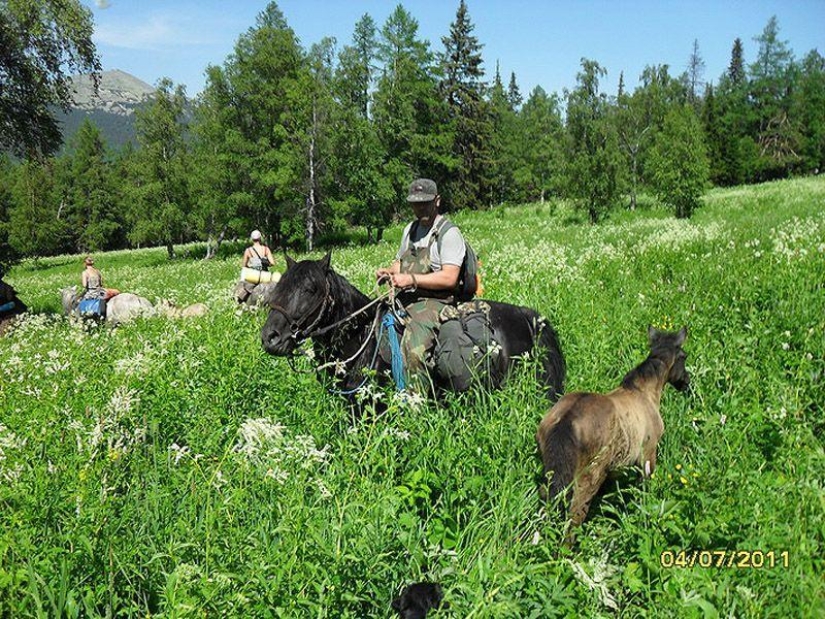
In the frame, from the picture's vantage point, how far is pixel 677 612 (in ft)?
9.31

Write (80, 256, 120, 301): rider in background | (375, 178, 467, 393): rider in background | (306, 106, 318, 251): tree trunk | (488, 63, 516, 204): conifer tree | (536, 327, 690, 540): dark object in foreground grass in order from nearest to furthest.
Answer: (536, 327, 690, 540): dark object in foreground grass
(375, 178, 467, 393): rider in background
(80, 256, 120, 301): rider in background
(306, 106, 318, 251): tree trunk
(488, 63, 516, 204): conifer tree

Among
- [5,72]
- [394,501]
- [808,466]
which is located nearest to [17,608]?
[394,501]

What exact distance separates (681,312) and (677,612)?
6141 mm

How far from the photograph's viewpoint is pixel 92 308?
14.1 metres

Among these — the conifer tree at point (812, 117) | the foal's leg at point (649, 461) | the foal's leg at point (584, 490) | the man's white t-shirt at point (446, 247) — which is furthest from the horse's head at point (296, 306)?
the conifer tree at point (812, 117)

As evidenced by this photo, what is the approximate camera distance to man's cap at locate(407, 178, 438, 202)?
18.8 feet

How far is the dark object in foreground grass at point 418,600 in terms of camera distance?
2477 millimetres

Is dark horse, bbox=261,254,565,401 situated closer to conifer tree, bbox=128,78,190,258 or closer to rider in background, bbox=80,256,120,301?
rider in background, bbox=80,256,120,301

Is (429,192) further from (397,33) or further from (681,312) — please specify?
(397,33)

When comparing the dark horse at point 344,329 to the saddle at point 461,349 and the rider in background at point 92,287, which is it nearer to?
the saddle at point 461,349

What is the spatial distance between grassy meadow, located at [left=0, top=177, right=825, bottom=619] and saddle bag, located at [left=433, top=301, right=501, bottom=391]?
23 centimetres

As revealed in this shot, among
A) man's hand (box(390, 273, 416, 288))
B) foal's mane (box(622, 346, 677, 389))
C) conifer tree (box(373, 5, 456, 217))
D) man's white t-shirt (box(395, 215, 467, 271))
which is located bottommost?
foal's mane (box(622, 346, 677, 389))

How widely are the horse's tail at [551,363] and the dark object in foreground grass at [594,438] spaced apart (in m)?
1.17
